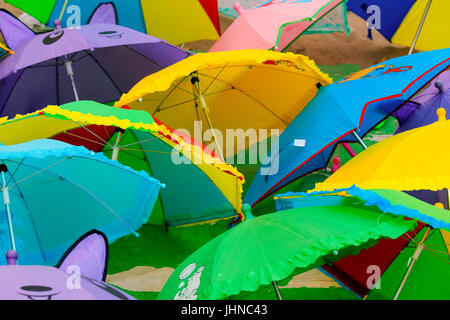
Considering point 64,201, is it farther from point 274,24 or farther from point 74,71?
point 274,24

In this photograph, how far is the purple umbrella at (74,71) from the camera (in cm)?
521

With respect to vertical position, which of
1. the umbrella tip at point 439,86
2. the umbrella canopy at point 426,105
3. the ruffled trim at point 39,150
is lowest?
the ruffled trim at point 39,150

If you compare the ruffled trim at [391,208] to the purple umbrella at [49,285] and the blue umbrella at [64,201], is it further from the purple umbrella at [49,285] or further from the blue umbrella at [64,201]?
the blue umbrella at [64,201]

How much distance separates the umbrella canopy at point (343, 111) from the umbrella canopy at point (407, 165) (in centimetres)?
76

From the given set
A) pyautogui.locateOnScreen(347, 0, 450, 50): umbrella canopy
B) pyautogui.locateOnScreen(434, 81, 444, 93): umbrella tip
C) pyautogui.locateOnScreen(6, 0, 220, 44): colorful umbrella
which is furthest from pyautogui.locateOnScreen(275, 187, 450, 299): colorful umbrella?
pyautogui.locateOnScreen(347, 0, 450, 50): umbrella canopy

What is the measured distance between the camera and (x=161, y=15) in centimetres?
626

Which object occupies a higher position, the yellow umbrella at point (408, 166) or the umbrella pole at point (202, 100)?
the umbrella pole at point (202, 100)

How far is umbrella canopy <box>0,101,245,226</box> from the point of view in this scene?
3.46 m

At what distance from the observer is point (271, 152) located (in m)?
4.56

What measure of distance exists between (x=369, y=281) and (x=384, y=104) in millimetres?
1799

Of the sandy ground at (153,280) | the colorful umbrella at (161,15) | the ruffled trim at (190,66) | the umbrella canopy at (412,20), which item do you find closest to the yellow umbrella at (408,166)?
the sandy ground at (153,280)
